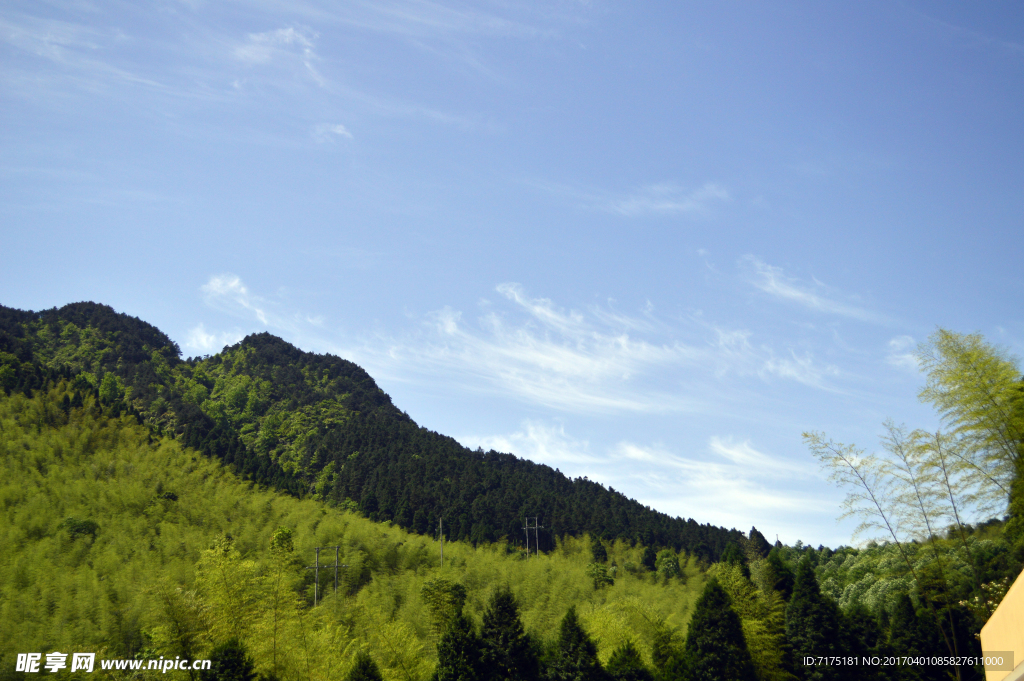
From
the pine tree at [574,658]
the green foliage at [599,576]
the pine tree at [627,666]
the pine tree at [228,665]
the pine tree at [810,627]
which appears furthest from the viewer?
the green foliage at [599,576]

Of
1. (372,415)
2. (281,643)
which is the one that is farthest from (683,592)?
(372,415)

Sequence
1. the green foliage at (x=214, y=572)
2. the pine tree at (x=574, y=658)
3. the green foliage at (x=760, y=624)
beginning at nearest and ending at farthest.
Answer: the green foliage at (x=214, y=572) → the pine tree at (x=574, y=658) → the green foliage at (x=760, y=624)

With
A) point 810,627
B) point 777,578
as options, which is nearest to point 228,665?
point 810,627

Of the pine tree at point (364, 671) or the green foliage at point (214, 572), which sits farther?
the pine tree at point (364, 671)

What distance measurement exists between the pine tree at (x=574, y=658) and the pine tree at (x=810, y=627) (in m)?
9.56

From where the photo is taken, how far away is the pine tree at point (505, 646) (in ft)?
87.8

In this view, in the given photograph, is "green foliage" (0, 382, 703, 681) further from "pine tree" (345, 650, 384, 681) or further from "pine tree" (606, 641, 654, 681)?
"pine tree" (606, 641, 654, 681)

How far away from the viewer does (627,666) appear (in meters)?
27.3

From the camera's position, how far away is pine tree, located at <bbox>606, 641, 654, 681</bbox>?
1070 inches

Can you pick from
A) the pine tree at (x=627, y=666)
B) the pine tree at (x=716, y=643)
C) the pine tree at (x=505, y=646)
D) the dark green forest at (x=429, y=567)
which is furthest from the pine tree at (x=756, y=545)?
the pine tree at (x=505, y=646)

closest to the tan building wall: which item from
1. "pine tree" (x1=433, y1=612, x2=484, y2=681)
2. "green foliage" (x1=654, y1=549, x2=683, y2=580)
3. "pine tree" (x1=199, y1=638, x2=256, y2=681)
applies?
"pine tree" (x1=199, y1=638, x2=256, y2=681)

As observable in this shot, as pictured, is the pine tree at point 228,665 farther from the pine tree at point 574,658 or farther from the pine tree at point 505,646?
the pine tree at point 574,658

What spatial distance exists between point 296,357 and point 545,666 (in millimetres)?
100082

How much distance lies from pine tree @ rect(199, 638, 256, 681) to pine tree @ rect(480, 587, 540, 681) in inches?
400
